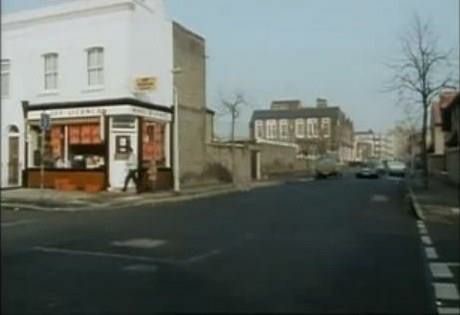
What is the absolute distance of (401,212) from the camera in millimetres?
19047

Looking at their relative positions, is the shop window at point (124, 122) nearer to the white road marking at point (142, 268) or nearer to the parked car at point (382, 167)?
the white road marking at point (142, 268)

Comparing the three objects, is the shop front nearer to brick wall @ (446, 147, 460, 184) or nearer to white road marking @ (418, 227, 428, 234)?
white road marking @ (418, 227, 428, 234)

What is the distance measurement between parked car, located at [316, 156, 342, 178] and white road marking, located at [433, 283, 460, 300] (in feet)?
142

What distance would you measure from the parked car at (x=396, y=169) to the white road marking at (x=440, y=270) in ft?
157

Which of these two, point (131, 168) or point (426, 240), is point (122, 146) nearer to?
point (131, 168)

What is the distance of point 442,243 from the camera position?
11.6 metres

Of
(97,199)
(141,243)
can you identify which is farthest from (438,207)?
(141,243)

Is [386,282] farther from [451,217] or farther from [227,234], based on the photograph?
[451,217]

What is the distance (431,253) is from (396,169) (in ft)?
158

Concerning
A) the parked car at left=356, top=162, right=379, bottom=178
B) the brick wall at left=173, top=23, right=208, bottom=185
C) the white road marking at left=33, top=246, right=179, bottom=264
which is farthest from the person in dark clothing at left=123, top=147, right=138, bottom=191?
the parked car at left=356, top=162, right=379, bottom=178

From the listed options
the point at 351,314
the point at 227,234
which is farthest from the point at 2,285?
the point at 227,234

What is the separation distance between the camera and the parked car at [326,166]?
50.6 m

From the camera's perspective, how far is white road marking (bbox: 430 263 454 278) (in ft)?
26.4

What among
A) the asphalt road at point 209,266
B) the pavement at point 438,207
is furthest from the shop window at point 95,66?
the pavement at point 438,207
